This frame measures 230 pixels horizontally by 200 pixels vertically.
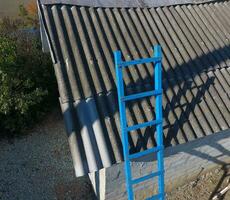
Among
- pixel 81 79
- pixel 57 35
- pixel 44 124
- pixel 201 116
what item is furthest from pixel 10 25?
pixel 201 116

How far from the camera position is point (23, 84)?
25.2 ft

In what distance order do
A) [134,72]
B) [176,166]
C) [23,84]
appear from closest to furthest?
[134,72]
[176,166]
[23,84]

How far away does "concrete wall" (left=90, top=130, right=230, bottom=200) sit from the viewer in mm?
5234

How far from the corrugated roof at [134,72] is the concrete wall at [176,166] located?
1.73 feet

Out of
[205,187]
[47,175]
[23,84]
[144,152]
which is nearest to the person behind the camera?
[144,152]

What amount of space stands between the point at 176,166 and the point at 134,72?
190cm

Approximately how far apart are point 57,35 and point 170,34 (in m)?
2.19

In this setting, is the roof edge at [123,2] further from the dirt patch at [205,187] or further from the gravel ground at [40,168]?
the dirt patch at [205,187]

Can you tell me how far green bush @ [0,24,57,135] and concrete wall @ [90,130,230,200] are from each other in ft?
8.84

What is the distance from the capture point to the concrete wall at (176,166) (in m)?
5.23

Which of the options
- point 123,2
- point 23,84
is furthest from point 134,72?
point 23,84

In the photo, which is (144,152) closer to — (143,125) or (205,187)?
(143,125)

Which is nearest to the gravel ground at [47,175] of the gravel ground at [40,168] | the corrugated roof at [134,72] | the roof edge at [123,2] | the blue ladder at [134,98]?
the gravel ground at [40,168]

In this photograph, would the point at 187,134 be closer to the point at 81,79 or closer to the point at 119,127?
the point at 119,127
